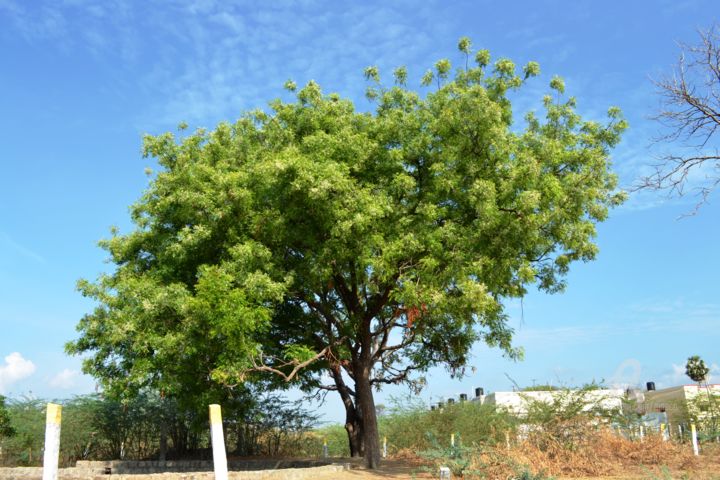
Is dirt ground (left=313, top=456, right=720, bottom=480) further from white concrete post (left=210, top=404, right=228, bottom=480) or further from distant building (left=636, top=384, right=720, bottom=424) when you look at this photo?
distant building (left=636, top=384, right=720, bottom=424)

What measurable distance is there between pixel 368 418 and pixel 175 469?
8.55 meters

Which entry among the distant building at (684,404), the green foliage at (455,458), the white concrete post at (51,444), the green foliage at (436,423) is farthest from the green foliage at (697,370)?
the white concrete post at (51,444)

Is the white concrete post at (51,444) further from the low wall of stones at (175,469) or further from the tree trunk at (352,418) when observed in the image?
the tree trunk at (352,418)

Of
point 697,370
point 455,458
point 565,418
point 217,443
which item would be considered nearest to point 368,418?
point 455,458

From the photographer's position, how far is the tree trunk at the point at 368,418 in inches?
827

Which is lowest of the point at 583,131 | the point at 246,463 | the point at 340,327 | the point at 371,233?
the point at 246,463

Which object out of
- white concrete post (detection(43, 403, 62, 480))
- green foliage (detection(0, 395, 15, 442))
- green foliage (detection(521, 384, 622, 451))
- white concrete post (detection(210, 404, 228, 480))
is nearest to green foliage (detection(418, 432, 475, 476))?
green foliage (detection(521, 384, 622, 451))

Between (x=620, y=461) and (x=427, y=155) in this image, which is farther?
(x=427, y=155)

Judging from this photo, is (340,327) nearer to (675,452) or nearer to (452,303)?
(452,303)

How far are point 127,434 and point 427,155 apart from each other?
1888 centimetres

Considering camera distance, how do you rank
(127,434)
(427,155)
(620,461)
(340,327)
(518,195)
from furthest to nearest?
(127,434), (340,327), (427,155), (518,195), (620,461)

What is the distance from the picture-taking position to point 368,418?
21516 mm

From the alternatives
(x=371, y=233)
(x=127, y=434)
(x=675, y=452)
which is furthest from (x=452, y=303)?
(x=127, y=434)

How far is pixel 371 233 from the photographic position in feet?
58.2
